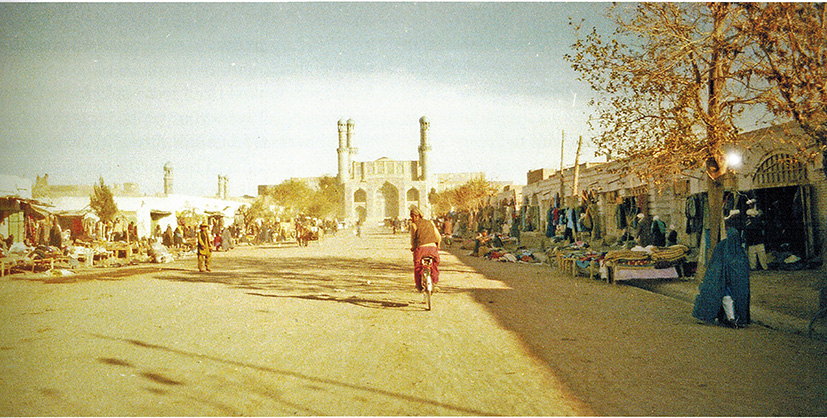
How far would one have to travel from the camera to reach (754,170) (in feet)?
40.9

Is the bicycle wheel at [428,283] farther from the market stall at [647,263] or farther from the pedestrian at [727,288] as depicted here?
the market stall at [647,263]

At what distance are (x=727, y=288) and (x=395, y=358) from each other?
4.14 meters

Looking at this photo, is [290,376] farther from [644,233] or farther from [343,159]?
[343,159]

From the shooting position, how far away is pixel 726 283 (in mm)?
6746

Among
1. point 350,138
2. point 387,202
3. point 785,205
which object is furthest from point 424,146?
point 785,205

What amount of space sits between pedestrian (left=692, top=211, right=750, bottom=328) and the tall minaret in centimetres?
9068

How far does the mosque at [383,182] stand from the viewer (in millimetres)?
93438

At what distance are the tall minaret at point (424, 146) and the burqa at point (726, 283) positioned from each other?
9067cm

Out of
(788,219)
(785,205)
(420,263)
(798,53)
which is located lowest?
(420,263)

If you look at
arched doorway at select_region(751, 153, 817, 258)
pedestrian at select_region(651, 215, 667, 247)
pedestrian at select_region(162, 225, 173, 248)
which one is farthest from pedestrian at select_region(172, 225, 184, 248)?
arched doorway at select_region(751, 153, 817, 258)

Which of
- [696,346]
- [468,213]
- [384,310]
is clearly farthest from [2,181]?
[468,213]

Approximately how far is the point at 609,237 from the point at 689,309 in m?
11.8

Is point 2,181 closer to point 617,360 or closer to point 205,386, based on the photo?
point 205,386

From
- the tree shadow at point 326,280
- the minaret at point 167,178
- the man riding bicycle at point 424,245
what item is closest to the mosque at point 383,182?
the minaret at point 167,178
